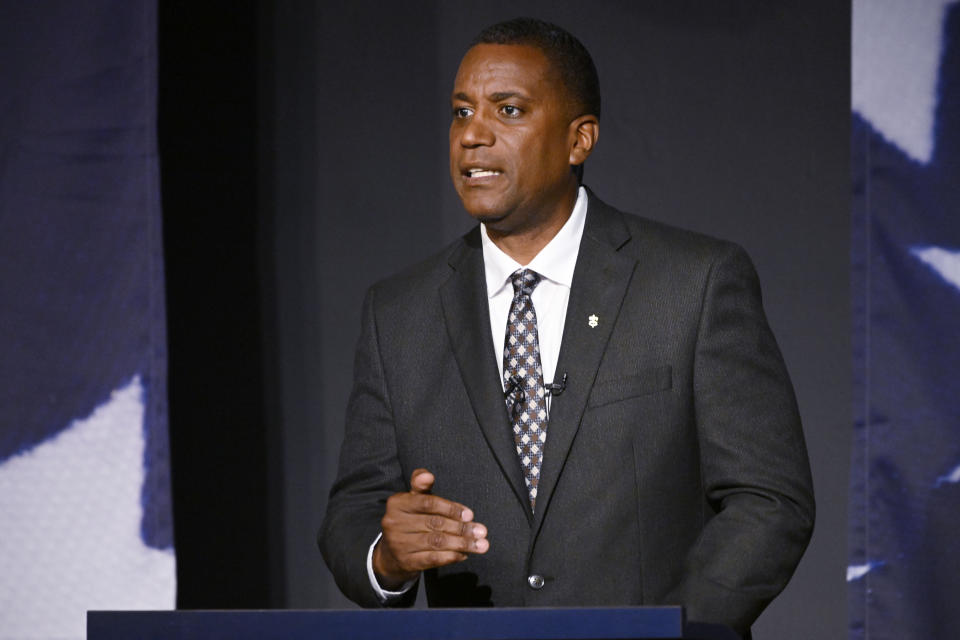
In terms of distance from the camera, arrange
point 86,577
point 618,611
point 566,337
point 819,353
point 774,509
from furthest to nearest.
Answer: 1. point 819,353
2. point 86,577
3. point 566,337
4. point 774,509
5. point 618,611

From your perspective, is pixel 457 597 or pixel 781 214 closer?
pixel 457 597

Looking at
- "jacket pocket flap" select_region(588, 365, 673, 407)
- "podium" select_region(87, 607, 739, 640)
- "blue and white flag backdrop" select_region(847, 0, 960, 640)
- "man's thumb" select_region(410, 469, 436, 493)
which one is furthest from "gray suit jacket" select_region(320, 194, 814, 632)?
"podium" select_region(87, 607, 739, 640)

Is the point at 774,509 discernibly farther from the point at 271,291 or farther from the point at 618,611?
the point at 271,291

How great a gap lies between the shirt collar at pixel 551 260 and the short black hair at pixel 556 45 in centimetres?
21

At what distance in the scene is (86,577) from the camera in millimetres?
2551

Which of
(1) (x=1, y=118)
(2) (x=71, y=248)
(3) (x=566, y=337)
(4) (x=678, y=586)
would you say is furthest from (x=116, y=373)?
(4) (x=678, y=586)

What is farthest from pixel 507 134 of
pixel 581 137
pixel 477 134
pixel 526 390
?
pixel 526 390

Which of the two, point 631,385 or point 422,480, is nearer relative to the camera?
point 422,480

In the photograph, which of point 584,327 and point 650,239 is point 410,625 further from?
point 650,239

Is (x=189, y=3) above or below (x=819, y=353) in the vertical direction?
above

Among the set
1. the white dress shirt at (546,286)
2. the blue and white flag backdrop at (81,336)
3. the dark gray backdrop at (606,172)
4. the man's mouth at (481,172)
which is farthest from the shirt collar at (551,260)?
the dark gray backdrop at (606,172)

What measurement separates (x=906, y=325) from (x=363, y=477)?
108cm

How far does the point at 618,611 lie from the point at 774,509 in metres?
0.74

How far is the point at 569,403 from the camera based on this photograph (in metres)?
1.91
